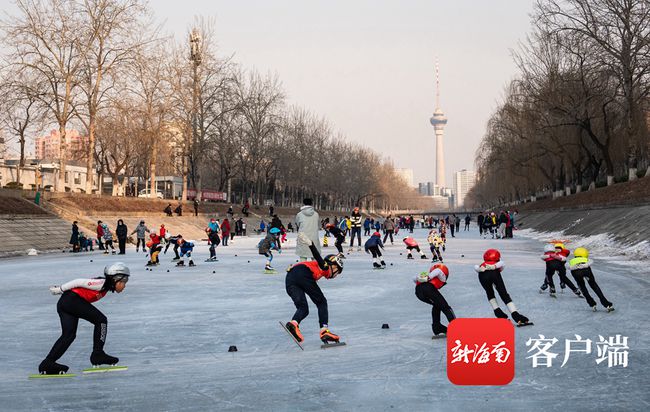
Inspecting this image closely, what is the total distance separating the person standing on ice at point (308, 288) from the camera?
7.70 m

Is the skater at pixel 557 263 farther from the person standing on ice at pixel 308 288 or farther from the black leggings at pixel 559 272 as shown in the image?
the person standing on ice at pixel 308 288

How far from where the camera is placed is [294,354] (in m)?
7.29

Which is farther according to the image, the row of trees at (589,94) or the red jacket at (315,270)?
the row of trees at (589,94)

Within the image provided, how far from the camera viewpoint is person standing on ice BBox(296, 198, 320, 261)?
7.99 metres

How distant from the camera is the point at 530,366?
647 centimetres

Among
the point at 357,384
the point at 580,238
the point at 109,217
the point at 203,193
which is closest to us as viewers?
the point at 357,384

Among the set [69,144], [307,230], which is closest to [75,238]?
[307,230]

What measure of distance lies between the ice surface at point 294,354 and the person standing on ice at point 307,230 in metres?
1.13

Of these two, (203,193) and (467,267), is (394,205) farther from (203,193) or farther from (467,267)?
(467,267)

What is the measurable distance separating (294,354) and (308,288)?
2.77ft

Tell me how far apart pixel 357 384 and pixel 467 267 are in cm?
1376

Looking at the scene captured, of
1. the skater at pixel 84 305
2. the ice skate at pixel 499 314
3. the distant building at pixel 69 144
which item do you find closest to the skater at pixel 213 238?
the ice skate at pixel 499 314

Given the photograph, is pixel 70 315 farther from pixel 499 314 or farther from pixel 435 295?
pixel 499 314

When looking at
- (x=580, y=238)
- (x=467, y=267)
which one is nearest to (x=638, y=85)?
(x=580, y=238)
